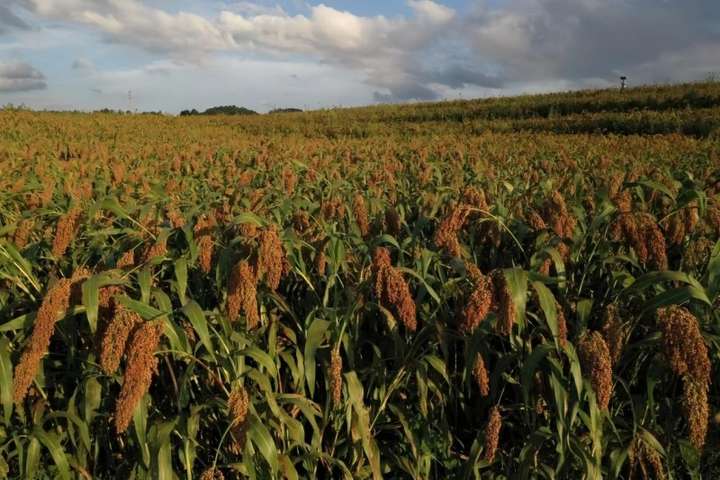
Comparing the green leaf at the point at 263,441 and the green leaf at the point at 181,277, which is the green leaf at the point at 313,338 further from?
the green leaf at the point at 181,277

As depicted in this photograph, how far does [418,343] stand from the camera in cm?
190

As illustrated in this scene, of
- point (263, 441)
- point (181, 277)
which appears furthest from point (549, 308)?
point (181, 277)

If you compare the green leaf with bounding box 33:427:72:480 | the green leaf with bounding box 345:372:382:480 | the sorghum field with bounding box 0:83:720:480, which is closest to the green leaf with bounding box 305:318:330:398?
the sorghum field with bounding box 0:83:720:480

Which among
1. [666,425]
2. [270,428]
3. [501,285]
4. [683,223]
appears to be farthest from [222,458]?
[683,223]

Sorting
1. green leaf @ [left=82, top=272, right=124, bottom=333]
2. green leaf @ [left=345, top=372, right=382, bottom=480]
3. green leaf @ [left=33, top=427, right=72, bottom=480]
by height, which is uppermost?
green leaf @ [left=82, top=272, right=124, bottom=333]

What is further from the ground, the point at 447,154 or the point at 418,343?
the point at 447,154

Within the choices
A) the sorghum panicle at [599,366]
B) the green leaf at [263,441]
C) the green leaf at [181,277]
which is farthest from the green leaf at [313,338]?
the sorghum panicle at [599,366]

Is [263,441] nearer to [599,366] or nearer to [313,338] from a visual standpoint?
[313,338]

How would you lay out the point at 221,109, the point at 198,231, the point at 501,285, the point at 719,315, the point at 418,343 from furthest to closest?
the point at 221,109 → the point at 198,231 → the point at 418,343 → the point at 719,315 → the point at 501,285

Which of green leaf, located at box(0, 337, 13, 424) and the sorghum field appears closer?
the sorghum field

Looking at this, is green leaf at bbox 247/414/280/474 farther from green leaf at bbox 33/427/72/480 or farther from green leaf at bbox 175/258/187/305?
green leaf at bbox 33/427/72/480

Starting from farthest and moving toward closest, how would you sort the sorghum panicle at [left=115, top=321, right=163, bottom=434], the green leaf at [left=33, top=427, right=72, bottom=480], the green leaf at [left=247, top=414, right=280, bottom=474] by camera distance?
the green leaf at [left=33, top=427, right=72, bottom=480]
the green leaf at [left=247, top=414, right=280, bottom=474]
the sorghum panicle at [left=115, top=321, right=163, bottom=434]

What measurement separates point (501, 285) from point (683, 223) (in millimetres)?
1129

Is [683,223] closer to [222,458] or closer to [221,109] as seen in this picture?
[222,458]
